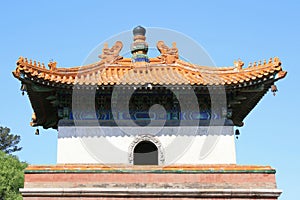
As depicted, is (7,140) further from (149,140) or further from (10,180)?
(149,140)

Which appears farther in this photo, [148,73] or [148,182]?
[148,73]

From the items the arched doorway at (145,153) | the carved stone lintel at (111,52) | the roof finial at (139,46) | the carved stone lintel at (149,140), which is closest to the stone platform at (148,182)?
the carved stone lintel at (149,140)

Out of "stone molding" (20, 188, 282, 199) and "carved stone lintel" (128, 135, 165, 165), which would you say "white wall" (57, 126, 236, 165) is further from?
"stone molding" (20, 188, 282, 199)

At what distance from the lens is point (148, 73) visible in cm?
1330

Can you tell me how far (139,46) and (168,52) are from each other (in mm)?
936

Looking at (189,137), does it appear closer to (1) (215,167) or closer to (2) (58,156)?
(1) (215,167)

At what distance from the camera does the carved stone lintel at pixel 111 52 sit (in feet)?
46.1

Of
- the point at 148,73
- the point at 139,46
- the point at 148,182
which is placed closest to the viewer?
the point at 148,182

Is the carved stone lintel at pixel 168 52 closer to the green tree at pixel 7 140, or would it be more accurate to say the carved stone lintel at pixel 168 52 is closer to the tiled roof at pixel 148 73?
the tiled roof at pixel 148 73

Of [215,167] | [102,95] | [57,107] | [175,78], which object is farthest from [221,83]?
[57,107]

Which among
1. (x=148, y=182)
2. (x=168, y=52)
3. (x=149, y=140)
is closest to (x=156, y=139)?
(x=149, y=140)

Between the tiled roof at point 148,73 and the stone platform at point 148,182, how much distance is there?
2.17 meters

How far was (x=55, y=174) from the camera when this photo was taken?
11.6 metres

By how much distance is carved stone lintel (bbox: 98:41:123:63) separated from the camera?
46.1ft
